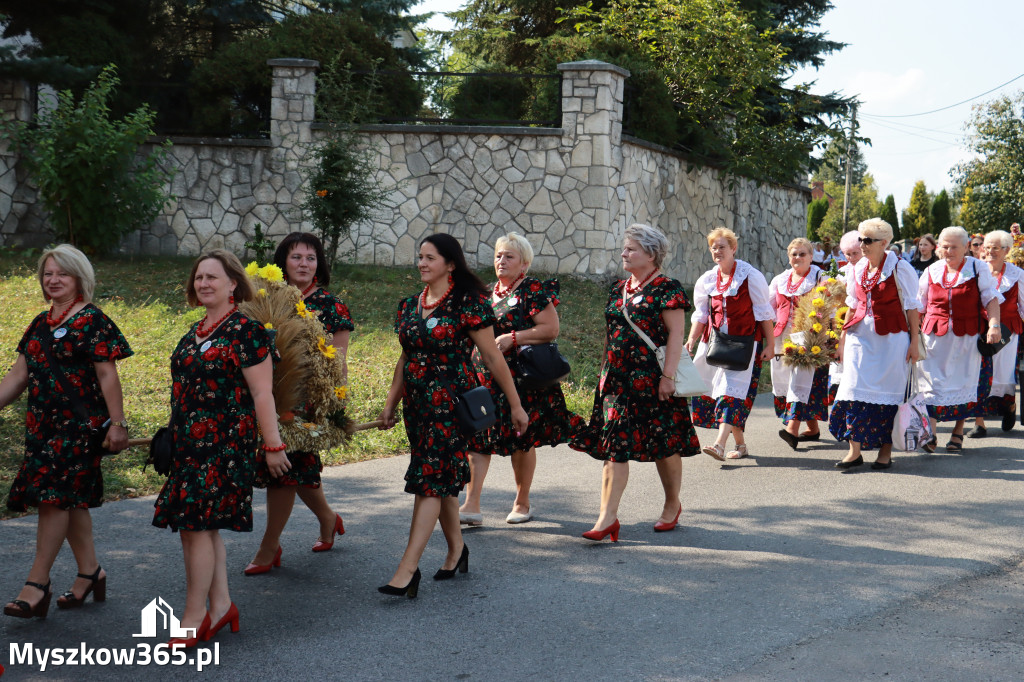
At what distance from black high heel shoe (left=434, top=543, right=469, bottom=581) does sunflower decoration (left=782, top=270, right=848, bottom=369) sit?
4.79 m

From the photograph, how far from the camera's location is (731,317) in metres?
8.72

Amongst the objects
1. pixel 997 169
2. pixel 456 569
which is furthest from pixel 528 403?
pixel 997 169

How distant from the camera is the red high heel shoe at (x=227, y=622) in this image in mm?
4398

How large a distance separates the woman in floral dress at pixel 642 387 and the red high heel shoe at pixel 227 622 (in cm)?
227

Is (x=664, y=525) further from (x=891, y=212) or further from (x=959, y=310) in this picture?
(x=891, y=212)

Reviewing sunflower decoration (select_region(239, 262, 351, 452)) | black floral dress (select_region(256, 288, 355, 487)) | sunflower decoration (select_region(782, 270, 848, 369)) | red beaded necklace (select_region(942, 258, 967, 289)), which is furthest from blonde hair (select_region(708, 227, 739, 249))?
sunflower decoration (select_region(239, 262, 351, 452))

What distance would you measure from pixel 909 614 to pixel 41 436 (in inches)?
160

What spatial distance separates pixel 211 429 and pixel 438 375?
123cm

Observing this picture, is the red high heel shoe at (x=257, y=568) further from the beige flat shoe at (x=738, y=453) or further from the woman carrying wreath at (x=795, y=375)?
the woman carrying wreath at (x=795, y=375)

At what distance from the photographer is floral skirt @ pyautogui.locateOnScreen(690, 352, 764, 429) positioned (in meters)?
8.78

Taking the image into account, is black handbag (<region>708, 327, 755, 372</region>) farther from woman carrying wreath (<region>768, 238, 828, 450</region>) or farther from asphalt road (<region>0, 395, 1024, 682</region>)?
asphalt road (<region>0, 395, 1024, 682</region>)

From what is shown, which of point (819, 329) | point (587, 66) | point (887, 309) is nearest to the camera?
point (887, 309)

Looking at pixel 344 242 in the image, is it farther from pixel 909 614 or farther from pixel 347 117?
pixel 909 614

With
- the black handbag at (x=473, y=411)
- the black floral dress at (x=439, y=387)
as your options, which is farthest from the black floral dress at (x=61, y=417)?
the black handbag at (x=473, y=411)
